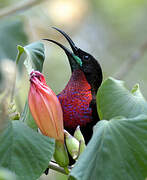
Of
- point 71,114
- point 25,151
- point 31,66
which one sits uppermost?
point 31,66

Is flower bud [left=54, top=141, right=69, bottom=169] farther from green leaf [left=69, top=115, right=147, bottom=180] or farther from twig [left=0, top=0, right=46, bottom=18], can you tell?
twig [left=0, top=0, right=46, bottom=18]

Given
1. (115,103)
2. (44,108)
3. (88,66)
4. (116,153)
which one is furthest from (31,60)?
(88,66)

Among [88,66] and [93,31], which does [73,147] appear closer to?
[88,66]

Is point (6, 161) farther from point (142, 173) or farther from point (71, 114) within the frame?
point (71, 114)

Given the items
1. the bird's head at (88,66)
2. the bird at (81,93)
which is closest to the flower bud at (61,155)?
the bird at (81,93)

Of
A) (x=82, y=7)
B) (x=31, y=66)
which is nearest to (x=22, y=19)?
(x=82, y=7)

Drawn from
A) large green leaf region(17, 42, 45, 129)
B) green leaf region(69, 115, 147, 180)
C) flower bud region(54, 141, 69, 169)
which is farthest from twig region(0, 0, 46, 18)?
green leaf region(69, 115, 147, 180)
